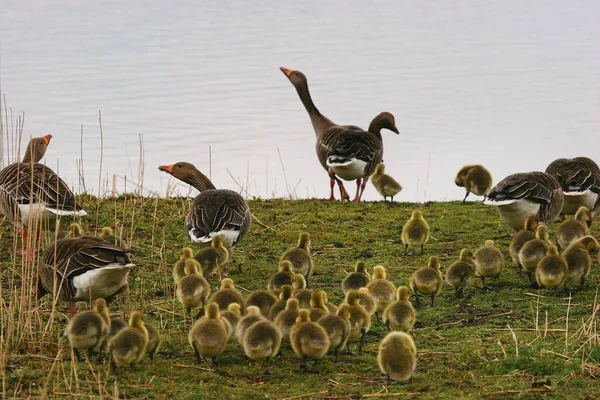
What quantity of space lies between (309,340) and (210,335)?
26.9 inches

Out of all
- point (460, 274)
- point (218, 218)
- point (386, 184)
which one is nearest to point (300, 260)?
point (218, 218)

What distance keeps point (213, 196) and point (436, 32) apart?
1995cm

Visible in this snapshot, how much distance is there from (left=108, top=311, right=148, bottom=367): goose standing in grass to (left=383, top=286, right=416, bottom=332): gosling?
1.92 metres

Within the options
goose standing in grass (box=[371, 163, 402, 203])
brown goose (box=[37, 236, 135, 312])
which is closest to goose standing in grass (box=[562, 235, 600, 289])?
brown goose (box=[37, 236, 135, 312])

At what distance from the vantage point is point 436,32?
29984 mm

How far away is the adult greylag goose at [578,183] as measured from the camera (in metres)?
12.3

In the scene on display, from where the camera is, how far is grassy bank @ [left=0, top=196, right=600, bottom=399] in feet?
23.7

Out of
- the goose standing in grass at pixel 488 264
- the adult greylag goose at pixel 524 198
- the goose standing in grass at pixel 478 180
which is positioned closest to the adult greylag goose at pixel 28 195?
the goose standing in grass at pixel 488 264

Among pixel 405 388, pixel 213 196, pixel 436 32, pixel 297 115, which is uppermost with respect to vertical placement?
pixel 436 32

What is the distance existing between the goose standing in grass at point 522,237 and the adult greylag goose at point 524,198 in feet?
1.54

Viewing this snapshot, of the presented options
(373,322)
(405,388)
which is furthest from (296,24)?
(405,388)

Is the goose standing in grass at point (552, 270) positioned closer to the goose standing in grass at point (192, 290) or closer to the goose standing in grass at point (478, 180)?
the goose standing in grass at point (192, 290)

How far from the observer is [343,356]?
809 centimetres

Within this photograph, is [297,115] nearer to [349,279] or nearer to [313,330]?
[349,279]
